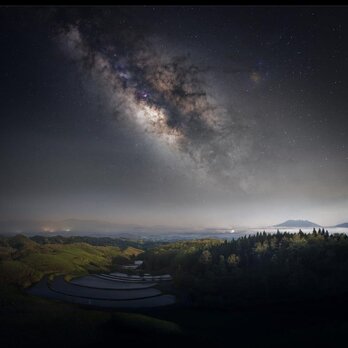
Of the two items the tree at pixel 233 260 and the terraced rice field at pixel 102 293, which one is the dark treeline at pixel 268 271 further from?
the terraced rice field at pixel 102 293

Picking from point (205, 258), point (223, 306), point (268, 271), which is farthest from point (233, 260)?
point (223, 306)

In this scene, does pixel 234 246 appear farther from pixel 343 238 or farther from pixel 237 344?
pixel 237 344

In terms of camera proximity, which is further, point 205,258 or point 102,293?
point 205,258

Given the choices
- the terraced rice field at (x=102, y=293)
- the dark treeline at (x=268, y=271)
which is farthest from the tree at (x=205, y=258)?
the terraced rice field at (x=102, y=293)

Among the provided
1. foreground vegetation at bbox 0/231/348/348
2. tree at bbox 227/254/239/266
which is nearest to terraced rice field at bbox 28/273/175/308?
foreground vegetation at bbox 0/231/348/348

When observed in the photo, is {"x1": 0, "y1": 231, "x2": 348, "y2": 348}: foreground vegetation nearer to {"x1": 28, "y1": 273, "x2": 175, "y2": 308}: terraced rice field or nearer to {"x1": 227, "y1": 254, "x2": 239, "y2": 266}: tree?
{"x1": 227, "y1": 254, "x2": 239, "y2": 266}: tree

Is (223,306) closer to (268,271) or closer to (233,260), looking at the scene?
(268,271)
